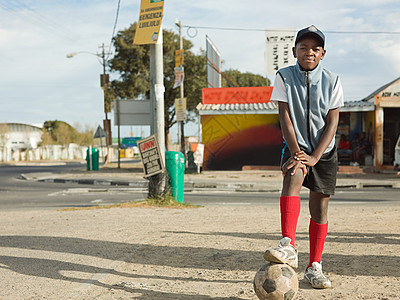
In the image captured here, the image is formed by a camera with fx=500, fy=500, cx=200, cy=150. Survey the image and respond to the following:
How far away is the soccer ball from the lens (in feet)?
10.3

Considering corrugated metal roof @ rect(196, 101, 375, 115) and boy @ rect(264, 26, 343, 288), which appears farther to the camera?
corrugated metal roof @ rect(196, 101, 375, 115)

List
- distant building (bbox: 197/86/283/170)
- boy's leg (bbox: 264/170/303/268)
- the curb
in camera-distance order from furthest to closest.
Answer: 1. distant building (bbox: 197/86/283/170)
2. the curb
3. boy's leg (bbox: 264/170/303/268)

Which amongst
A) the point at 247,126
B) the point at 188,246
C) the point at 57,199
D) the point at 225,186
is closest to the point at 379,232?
the point at 188,246

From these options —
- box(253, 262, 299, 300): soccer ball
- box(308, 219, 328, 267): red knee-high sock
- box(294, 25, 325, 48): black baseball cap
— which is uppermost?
box(294, 25, 325, 48): black baseball cap

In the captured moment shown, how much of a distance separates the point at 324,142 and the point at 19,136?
93.6 meters

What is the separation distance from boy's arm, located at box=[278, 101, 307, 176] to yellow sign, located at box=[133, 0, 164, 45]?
6933mm

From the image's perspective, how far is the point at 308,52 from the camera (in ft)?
11.7

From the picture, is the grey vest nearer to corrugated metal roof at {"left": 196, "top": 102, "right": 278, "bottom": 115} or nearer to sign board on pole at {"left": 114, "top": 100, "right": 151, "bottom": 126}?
sign board on pole at {"left": 114, "top": 100, "right": 151, "bottom": 126}

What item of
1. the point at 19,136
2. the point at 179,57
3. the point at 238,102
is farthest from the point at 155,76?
the point at 19,136

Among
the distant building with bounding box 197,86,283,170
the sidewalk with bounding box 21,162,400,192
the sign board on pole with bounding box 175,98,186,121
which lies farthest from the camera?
the distant building with bounding box 197,86,283,170

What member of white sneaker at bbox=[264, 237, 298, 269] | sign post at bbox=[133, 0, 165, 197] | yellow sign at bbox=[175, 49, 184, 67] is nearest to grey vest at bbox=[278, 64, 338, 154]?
white sneaker at bbox=[264, 237, 298, 269]

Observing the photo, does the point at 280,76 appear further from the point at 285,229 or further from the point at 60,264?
the point at 60,264

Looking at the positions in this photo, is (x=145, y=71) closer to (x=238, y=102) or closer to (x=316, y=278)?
(x=238, y=102)

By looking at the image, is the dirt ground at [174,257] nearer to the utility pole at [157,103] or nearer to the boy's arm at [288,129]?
the boy's arm at [288,129]
